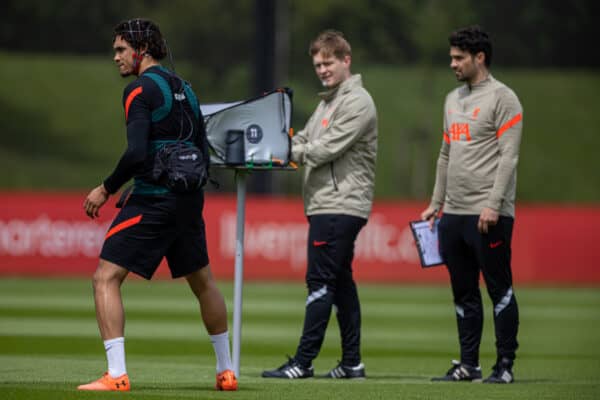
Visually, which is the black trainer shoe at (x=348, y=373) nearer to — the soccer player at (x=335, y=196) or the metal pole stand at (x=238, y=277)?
the soccer player at (x=335, y=196)

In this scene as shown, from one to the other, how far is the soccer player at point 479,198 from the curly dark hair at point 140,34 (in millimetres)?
2238

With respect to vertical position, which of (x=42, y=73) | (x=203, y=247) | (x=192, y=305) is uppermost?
(x=42, y=73)

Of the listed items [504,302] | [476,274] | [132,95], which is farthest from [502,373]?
→ [132,95]

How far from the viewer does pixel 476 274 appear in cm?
859

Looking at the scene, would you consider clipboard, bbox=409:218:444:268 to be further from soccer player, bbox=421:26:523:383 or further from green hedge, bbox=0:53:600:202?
green hedge, bbox=0:53:600:202

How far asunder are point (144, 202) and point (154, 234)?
0.62ft

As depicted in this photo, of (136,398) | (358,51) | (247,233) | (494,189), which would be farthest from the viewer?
(358,51)

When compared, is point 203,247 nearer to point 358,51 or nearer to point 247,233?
point 247,233

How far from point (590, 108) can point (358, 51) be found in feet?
19.7

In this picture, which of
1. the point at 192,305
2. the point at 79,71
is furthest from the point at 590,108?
the point at 192,305

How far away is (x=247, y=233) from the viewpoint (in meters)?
20.3

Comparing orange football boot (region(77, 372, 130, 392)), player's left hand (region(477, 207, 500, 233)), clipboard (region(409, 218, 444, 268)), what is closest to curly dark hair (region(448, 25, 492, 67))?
player's left hand (region(477, 207, 500, 233))

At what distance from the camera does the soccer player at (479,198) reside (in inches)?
327

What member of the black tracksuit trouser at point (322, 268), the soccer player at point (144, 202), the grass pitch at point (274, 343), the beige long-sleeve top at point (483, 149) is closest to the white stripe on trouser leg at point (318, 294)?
the black tracksuit trouser at point (322, 268)
